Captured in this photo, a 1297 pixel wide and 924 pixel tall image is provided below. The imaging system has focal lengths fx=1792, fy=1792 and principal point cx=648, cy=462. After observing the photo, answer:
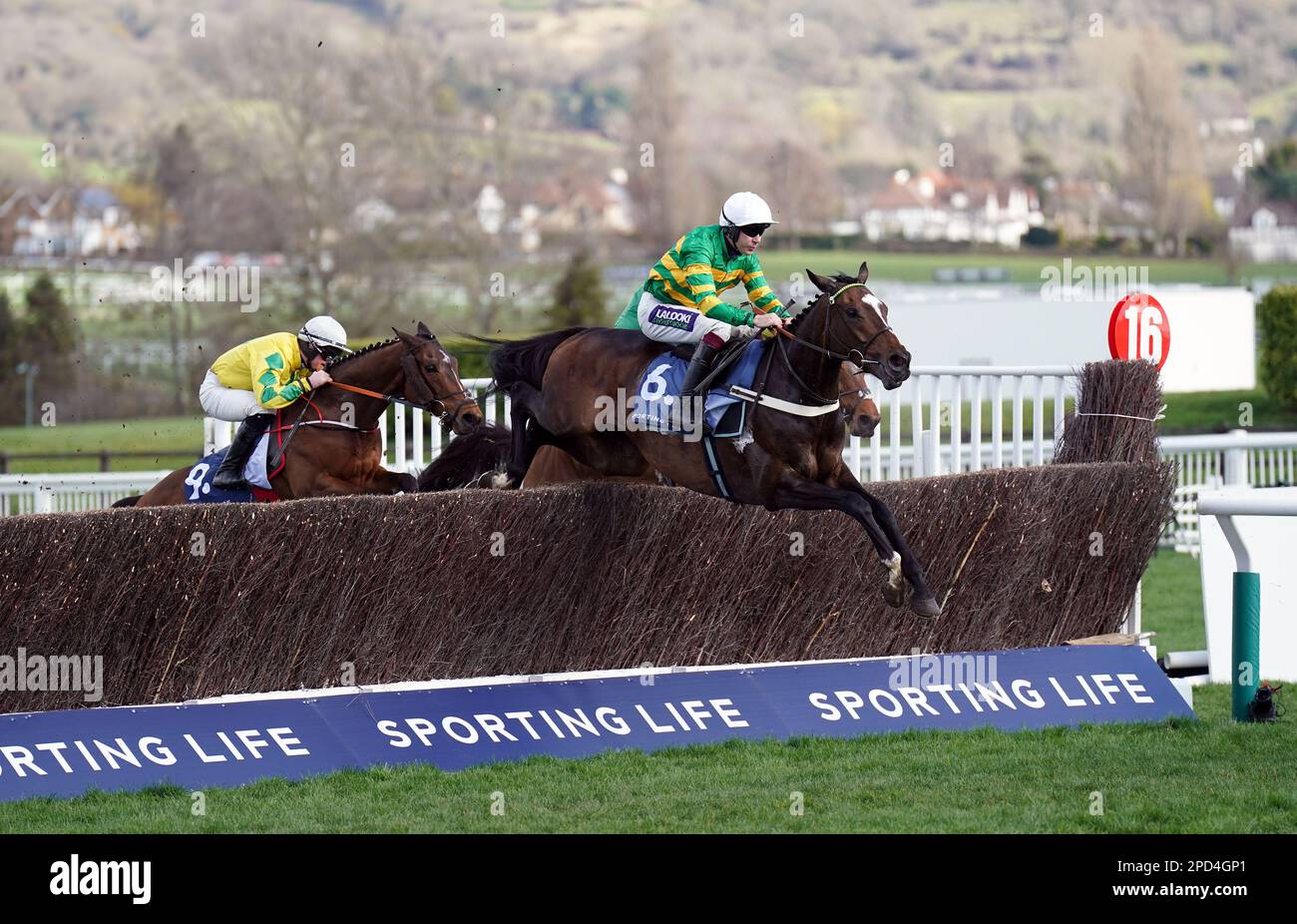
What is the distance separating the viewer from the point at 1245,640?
266 inches

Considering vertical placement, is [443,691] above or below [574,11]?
below

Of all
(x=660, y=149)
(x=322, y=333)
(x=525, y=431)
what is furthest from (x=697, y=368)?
(x=660, y=149)

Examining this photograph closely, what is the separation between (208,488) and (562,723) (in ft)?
8.93

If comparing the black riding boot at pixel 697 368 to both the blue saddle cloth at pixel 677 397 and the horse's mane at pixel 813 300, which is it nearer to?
the blue saddle cloth at pixel 677 397

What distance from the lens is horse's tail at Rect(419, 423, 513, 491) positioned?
329 inches

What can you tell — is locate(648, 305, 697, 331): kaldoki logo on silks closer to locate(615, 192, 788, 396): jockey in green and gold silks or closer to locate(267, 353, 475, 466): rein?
locate(615, 192, 788, 396): jockey in green and gold silks

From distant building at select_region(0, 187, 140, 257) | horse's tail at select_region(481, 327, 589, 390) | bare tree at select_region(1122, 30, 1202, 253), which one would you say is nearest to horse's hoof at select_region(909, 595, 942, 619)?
horse's tail at select_region(481, 327, 589, 390)

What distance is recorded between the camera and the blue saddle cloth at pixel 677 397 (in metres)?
7.04

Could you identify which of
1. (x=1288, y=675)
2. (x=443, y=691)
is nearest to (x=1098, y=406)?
(x=1288, y=675)

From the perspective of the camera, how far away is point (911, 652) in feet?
25.1

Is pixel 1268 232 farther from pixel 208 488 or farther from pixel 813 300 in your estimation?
pixel 813 300

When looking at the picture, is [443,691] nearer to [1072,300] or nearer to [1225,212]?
[1072,300]

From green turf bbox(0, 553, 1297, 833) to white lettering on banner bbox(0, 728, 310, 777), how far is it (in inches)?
5.6

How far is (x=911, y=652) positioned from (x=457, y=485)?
2.24 meters
